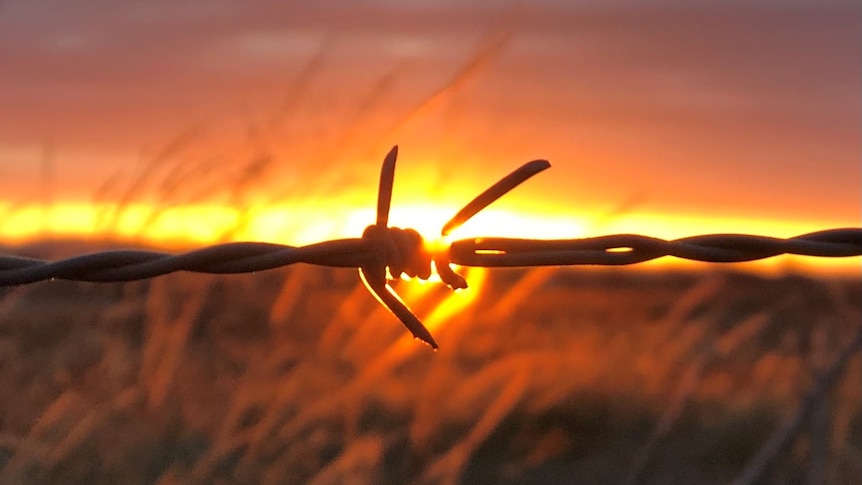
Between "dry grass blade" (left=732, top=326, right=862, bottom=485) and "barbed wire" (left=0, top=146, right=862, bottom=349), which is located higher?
"barbed wire" (left=0, top=146, right=862, bottom=349)

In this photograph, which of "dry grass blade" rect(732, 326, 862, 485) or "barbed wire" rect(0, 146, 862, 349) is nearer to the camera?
"barbed wire" rect(0, 146, 862, 349)

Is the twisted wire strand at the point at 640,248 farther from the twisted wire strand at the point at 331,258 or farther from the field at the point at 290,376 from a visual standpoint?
the field at the point at 290,376

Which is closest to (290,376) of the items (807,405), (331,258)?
(807,405)

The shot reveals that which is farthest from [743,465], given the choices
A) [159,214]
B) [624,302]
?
[624,302]

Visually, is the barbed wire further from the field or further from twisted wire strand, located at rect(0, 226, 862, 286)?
the field

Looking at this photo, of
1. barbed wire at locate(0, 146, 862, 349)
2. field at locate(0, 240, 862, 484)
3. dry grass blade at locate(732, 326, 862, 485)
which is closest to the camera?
barbed wire at locate(0, 146, 862, 349)

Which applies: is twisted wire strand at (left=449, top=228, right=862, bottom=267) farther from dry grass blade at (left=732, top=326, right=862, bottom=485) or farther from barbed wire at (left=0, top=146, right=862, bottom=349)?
dry grass blade at (left=732, top=326, right=862, bottom=485)

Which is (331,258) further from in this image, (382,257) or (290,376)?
(290,376)

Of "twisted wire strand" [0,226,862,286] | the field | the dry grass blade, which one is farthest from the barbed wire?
the dry grass blade

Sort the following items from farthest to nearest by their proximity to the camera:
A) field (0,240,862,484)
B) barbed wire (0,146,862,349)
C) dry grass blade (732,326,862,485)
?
1. field (0,240,862,484)
2. dry grass blade (732,326,862,485)
3. barbed wire (0,146,862,349)
